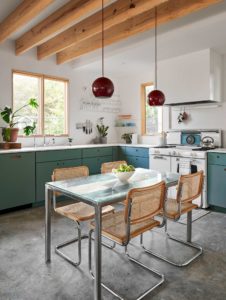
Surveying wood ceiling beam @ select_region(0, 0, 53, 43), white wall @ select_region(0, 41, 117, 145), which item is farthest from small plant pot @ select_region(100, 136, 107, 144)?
wood ceiling beam @ select_region(0, 0, 53, 43)

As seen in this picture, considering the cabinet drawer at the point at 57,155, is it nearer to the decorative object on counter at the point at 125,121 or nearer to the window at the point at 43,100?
the window at the point at 43,100

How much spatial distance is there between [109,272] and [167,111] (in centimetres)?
339

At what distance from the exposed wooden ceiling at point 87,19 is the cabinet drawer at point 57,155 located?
1.61 metres

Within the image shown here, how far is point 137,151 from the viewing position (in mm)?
4684

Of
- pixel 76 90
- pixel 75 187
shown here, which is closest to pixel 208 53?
pixel 76 90

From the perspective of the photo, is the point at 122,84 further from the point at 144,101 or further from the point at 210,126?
the point at 210,126

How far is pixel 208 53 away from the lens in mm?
3834

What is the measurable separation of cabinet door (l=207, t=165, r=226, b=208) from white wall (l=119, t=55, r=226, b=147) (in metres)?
0.77

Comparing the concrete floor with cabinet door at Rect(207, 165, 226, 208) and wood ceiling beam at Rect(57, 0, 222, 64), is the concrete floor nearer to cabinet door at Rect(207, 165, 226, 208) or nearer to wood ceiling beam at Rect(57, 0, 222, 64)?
cabinet door at Rect(207, 165, 226, 208)

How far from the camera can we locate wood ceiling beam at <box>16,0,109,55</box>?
2.71 meters

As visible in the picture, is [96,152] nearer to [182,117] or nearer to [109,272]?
[182,117]

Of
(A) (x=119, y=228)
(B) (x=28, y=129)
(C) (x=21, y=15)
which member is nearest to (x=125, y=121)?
(B) (x=28, y=129)

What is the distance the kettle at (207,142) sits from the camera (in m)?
4.22

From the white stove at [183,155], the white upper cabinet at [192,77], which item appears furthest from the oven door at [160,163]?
the white upper cabinet at [192,77]
